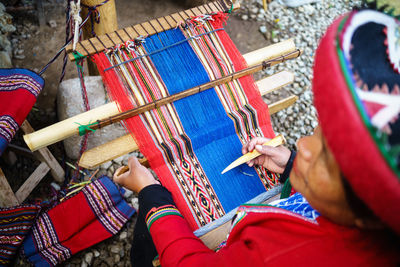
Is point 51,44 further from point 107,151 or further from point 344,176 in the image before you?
point 344,176

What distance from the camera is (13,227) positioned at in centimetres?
196

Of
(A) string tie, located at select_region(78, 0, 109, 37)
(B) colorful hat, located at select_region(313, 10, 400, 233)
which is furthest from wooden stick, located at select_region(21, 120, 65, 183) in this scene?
(B) colorful hat, located at select_region(313, 10, 400, 233)

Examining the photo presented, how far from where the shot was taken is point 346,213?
2.24ft

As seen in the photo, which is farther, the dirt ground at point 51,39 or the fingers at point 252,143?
the dirt ground at point 51,39

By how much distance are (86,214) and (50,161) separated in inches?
22.7

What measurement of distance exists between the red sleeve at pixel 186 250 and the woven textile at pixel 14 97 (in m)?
0.97

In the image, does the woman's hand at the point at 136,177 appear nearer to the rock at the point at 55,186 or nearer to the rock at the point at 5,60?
the rock at the point at 55,186

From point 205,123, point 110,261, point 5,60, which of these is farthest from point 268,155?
point 5,60

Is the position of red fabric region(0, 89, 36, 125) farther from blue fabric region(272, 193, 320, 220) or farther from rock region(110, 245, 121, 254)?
blue fabric region(272, 193, 320, 220)

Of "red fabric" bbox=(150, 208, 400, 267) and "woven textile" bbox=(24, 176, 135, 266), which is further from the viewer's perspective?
"woven textile" bbox=(24, 176, 135, 266)

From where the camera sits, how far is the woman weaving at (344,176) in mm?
503

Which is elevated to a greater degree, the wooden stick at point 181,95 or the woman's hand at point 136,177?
the wooden stick at point 181,95

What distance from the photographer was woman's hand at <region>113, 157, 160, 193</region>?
56.4 inches

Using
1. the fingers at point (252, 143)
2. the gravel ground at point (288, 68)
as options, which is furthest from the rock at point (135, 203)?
the fingers at point (252, 143)
